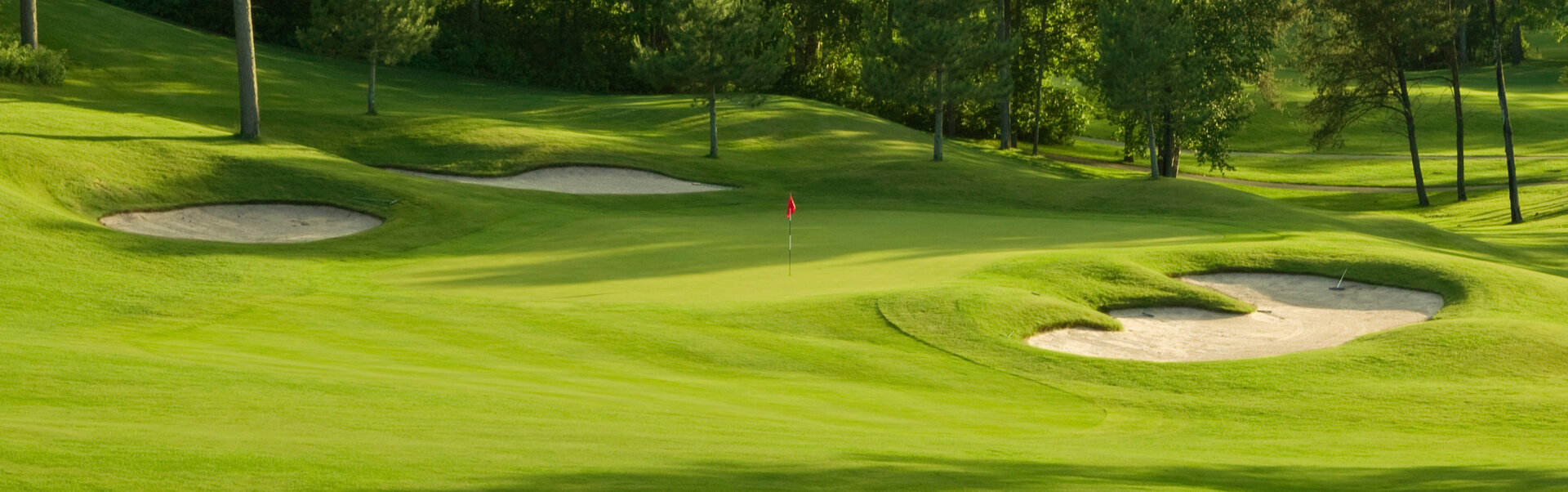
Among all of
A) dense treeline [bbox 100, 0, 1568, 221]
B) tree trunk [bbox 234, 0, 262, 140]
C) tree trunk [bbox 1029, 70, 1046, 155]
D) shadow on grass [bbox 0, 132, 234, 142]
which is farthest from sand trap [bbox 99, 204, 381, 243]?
tree trunk [bbox 1029, 70, 1046, 155]

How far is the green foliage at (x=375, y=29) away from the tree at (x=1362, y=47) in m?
32.9

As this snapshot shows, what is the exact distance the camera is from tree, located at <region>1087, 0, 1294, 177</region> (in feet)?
132

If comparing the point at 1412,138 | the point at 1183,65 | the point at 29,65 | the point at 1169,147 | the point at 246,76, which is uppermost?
the point at 1183,65

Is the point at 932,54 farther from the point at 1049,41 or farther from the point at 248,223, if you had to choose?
the point at 248,223

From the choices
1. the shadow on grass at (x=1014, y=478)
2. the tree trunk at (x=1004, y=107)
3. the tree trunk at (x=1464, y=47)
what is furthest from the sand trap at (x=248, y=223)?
the tree trunk at (x=1464, y=47)

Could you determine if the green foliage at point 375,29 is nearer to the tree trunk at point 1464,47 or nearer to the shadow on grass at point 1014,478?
the shadow on grass at point 1014,478

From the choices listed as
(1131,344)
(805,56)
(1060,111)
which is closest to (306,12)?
(805,56)

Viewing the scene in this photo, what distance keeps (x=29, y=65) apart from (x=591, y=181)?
18828mm

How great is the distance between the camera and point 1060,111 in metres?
63.1

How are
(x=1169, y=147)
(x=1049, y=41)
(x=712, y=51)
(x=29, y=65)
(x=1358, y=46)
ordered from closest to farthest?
(x=29, y=65), (x=712, y=51), (x=1358, y=46), (x=1169, y=147), (x=1049, y=41)

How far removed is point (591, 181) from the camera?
3600cm

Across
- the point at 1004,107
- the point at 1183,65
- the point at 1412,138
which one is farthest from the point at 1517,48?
the point at 1183,65

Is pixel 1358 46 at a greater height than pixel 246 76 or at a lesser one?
greater

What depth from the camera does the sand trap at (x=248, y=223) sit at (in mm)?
24047
